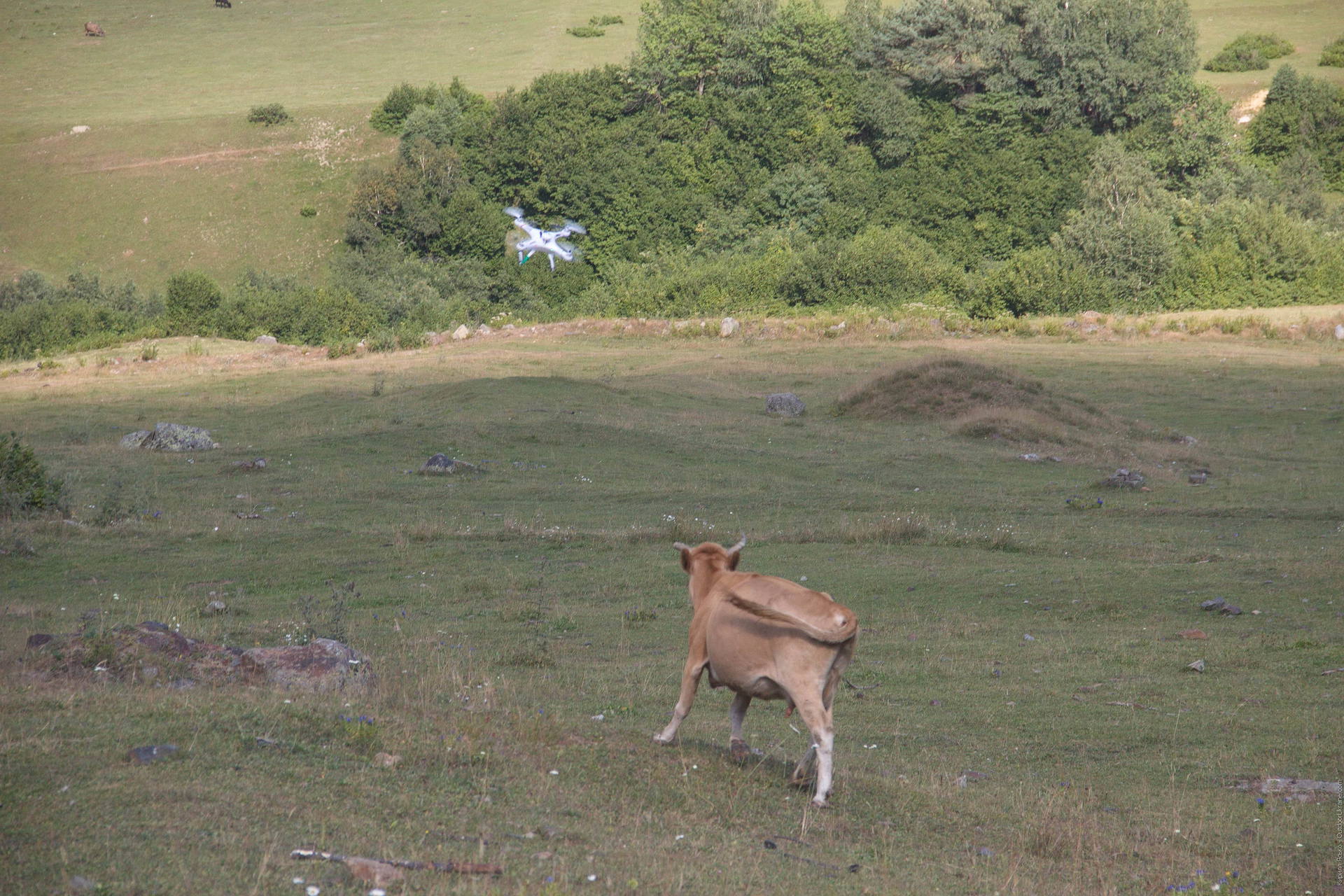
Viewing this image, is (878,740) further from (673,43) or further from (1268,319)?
(673,43)

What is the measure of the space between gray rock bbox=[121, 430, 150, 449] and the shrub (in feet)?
298

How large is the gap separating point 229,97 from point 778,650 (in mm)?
101013

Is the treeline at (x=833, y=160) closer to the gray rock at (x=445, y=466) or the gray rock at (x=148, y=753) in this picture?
the gray rock at (x=445, y=466)

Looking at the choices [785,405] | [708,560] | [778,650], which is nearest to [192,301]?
[785,405]

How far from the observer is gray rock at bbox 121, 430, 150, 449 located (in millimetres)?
27406

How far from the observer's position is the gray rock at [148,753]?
5.98 meters

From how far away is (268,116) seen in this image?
292 ft

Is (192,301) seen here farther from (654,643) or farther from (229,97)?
(654,643)

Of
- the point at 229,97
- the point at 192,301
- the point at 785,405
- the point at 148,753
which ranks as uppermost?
the point at 148,753

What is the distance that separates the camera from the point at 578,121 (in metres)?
80.3

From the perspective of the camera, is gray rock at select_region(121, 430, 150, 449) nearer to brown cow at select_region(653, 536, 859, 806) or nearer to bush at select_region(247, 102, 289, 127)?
brown cow at select_region(653, 536, 859, 806)

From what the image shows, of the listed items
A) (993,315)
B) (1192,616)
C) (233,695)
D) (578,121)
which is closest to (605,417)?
(1192,616)

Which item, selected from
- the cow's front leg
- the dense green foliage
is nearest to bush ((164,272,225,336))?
the cow's front leg

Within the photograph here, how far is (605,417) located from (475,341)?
2208 cm
